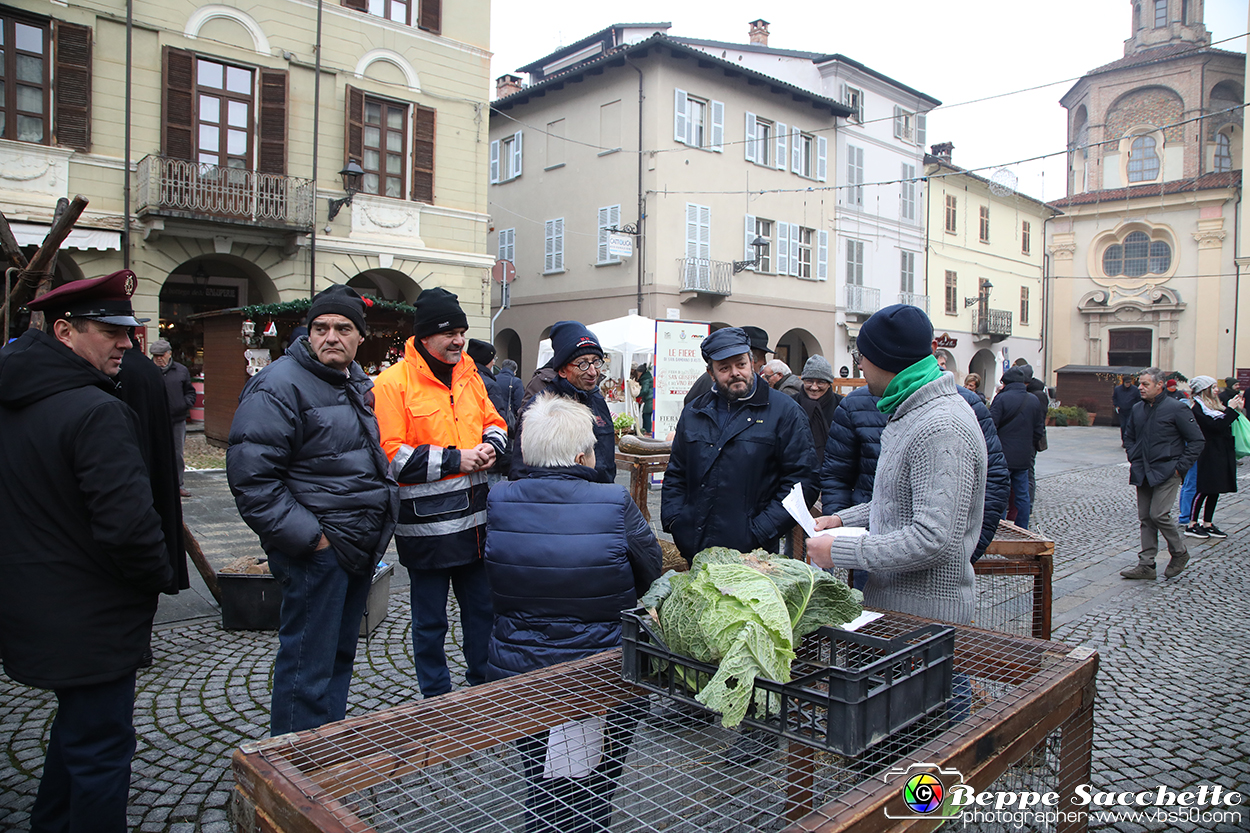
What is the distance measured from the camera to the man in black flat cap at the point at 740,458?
3701 millimetres

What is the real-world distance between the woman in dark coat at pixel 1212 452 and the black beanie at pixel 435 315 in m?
8.59

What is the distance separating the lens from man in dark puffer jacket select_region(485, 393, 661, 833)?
2.43 m

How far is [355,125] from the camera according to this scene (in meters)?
15.4

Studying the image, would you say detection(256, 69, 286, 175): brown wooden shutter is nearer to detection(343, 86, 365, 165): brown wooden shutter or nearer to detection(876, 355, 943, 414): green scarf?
detection(343, 86, 365, 165): brown wooden shutter

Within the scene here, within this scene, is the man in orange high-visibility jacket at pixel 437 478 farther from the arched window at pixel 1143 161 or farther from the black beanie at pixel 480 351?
the arched window at pixel 1143 161

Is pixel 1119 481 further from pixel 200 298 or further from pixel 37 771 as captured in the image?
pixel 200 298

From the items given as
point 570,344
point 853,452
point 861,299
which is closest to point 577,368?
point 570,344

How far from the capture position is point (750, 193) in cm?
2358

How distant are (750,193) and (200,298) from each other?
15111mm

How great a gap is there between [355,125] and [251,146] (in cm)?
196

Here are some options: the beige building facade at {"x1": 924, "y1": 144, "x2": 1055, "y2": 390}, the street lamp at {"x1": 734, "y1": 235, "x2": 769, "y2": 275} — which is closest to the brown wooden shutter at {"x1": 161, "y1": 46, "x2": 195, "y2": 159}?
the street lamp at {"x1": 734, "y1": 235, "x2": 769, "y2": 275}

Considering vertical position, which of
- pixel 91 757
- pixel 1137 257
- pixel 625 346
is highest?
pixel 1137 257

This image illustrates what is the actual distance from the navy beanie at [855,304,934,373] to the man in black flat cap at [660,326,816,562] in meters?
1.12

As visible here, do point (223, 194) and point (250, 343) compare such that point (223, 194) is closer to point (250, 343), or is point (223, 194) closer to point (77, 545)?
point (250, 343)
